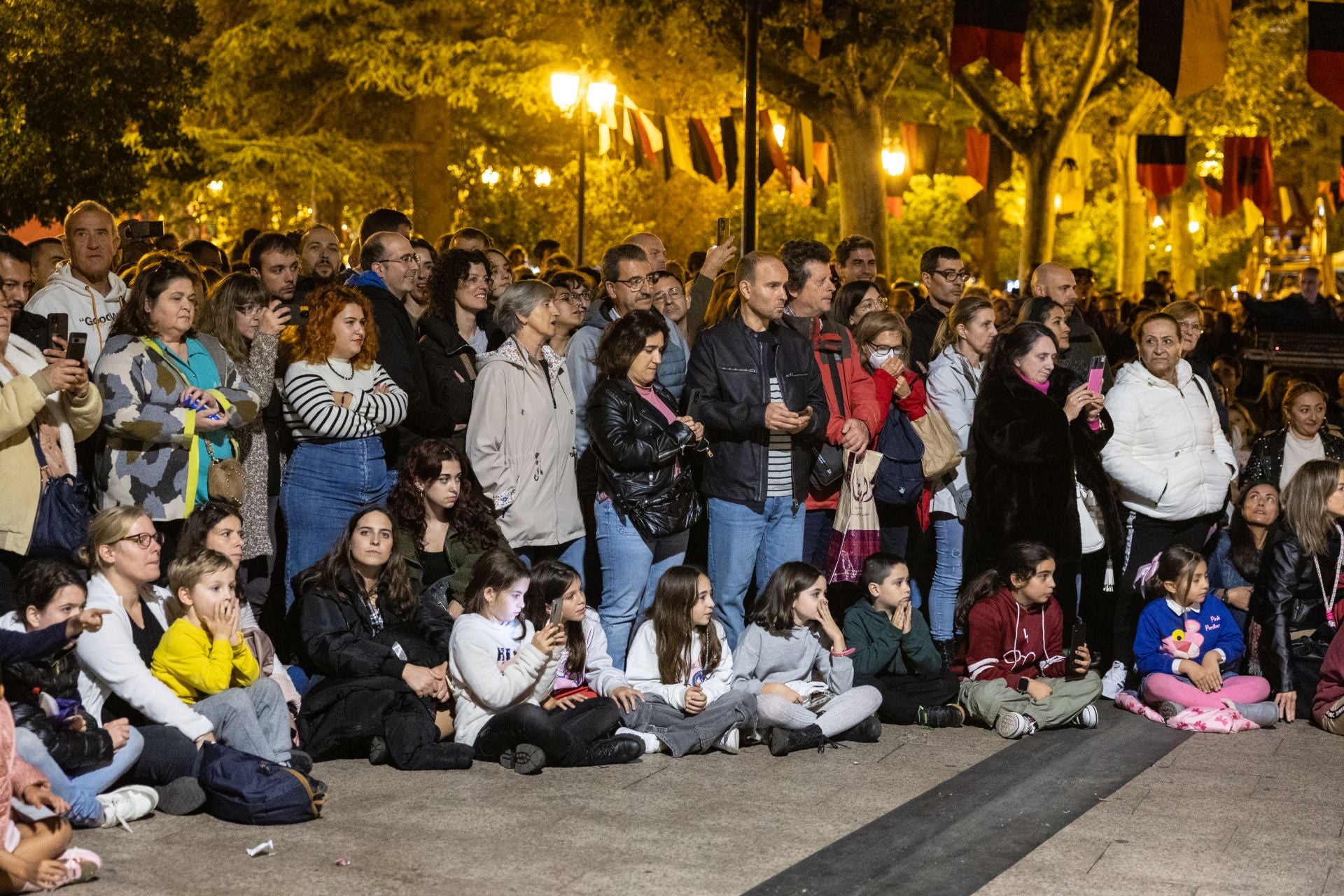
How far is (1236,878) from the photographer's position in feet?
19.7

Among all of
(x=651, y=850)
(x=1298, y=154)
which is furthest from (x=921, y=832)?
(x=1298, y=154)

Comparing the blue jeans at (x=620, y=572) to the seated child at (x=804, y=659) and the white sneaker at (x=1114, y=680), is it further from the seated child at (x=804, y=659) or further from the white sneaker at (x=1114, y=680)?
the white sneaker at (x=1114, y=680)

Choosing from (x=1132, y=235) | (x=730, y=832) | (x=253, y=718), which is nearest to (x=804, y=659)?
(x=730, y=832)

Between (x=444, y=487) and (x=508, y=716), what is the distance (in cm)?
129

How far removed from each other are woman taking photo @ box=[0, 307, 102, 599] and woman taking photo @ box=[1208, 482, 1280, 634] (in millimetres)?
5973

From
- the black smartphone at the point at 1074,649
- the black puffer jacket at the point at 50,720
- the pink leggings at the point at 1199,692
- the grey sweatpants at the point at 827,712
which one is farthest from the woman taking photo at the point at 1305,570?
the black puffer jacket at the point at 50,720

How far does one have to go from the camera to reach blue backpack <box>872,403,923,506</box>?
9078 millimetres

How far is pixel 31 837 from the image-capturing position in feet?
18.3

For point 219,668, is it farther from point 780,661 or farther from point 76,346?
point 780,661

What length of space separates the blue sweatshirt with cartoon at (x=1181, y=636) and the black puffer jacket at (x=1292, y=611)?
0.19 metres

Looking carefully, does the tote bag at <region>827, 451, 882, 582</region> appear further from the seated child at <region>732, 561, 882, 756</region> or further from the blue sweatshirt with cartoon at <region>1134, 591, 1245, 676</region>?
the blue sweatshirt with cartoon at <region>1134, 591, 1245, 676</region>

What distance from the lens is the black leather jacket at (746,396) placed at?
27.8ft

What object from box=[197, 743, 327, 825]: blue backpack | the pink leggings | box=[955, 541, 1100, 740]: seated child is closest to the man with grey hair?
box=[197, 743, 327, 825]: blue backpack

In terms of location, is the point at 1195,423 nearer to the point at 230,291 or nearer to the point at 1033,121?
the point at 230,291
